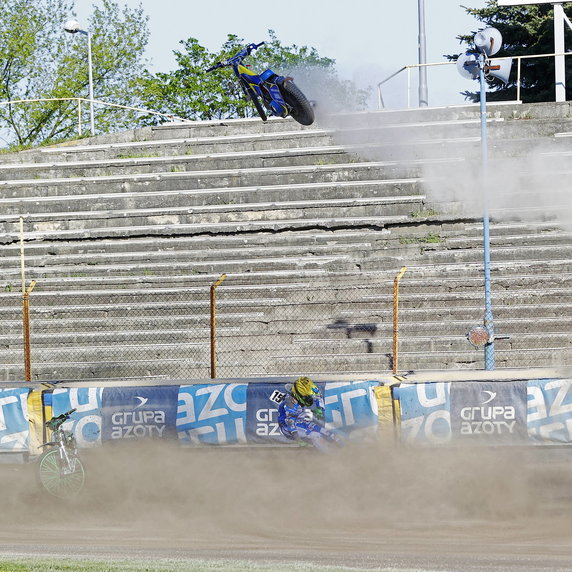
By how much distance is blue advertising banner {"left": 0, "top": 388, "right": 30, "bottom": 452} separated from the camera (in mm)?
15328

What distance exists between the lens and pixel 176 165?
27.7 metres

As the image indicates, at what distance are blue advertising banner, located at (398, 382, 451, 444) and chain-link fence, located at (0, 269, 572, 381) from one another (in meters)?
4.17

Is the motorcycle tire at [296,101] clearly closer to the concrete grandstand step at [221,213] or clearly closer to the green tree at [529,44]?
the concrete grandstand step at [221,213]

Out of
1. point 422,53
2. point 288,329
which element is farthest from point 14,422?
point 422,53

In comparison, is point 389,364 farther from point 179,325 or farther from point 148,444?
point 148,444

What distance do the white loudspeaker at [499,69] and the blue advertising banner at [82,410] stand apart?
1036 centimetres

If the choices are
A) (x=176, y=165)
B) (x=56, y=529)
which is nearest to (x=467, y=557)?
(x=56, y=529)

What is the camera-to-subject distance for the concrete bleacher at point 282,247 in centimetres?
2028

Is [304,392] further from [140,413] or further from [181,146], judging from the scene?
[181,146]

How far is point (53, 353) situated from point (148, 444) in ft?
21.3

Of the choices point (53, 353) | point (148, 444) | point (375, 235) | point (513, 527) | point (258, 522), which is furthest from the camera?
point (375, 235)

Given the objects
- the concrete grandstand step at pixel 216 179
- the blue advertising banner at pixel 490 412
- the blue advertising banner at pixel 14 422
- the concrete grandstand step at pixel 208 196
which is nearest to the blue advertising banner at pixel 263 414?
the blue advertising banner at pixel 490 412

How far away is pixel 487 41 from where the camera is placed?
18875mm

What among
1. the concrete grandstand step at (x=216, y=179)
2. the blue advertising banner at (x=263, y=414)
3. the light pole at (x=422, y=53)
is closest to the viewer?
the blue advertising banner at (x=263, y=414)
